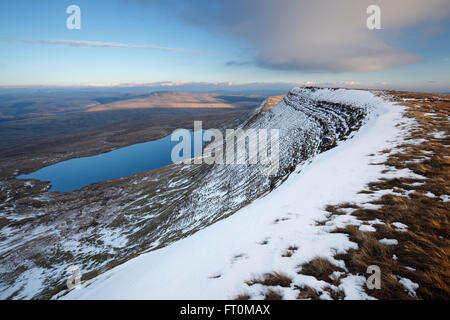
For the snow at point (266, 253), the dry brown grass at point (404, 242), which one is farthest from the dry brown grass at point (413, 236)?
the snow at point (266, 253)

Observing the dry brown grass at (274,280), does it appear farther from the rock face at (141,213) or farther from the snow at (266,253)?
the rock face at (141,213)

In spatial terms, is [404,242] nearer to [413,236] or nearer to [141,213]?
[413,236]

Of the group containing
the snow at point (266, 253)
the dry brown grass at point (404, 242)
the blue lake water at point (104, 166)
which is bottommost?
the blue lake water at point (104, 166)

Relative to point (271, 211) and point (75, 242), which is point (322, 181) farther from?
point (75, 242)

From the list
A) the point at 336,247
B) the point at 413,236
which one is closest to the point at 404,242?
the point at 413,236

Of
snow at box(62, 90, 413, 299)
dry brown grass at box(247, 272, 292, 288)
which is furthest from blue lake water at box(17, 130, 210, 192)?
dry brown grass at box(247, 272, 292, 288)

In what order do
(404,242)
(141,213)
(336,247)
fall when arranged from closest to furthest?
(404,242) → (336,247) → (141,213)

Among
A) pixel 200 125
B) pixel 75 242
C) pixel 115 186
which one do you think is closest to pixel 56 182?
pixel 115 186
